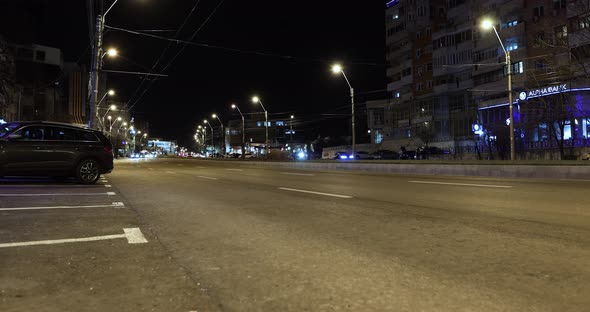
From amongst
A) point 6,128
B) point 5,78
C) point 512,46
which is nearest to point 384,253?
point 6,128

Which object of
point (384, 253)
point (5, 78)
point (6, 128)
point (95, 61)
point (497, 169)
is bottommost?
point (384, 253)

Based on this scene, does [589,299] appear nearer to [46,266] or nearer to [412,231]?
[412,231]

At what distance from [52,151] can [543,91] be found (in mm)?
40280

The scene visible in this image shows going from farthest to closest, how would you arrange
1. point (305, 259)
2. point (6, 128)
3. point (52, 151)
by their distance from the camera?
point (52, 151)
point (6, 128)
point (305, 259)

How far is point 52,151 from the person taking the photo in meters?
13.8

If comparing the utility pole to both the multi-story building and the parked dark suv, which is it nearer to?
the parked dark suv

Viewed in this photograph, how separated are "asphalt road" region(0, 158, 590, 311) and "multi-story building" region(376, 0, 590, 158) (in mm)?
22914

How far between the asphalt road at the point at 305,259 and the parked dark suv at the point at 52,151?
5.81 meters

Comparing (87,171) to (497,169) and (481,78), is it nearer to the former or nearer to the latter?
(497,169)

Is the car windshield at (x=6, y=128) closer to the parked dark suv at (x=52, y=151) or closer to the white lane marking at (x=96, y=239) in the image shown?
the parked dark suv at (x=52, y=151)

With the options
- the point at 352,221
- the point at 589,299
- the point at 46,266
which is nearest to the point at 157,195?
the point at 352,221

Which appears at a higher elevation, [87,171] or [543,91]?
[543,91]

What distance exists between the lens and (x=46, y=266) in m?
4.72

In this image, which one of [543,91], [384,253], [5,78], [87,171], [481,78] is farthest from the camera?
[481,78]
